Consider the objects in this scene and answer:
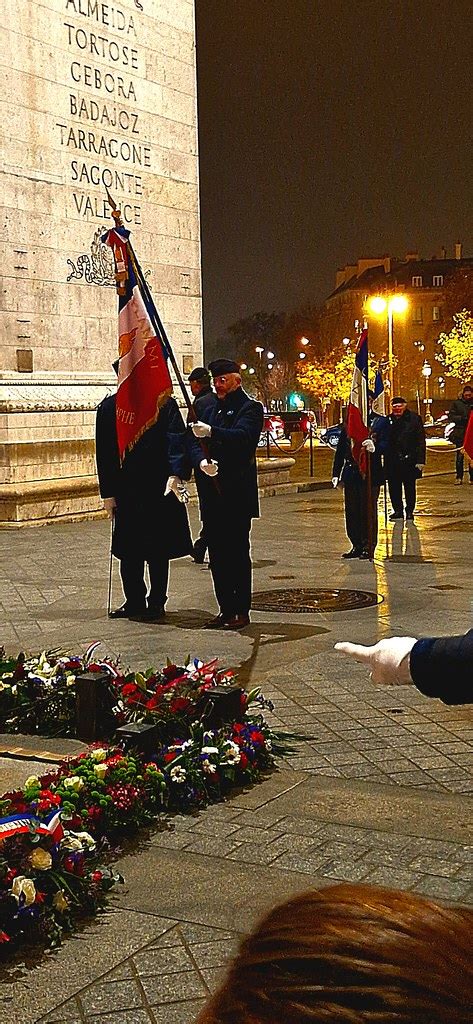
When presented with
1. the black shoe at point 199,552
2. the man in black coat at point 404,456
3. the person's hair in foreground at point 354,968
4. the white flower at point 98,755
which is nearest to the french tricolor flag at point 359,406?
the black shoe at point 199,552

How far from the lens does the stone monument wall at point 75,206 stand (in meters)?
17.6

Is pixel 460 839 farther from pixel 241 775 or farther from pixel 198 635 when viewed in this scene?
pixel 198 635

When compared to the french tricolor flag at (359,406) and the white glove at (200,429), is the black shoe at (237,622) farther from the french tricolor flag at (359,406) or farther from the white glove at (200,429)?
the french tricolor flag at (359,406)

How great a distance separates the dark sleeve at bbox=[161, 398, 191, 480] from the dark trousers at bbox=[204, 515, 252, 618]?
0.52 m

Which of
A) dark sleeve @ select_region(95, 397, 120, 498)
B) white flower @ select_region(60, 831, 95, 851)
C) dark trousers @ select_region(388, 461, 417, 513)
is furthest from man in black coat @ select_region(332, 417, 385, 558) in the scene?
white flower @ select_region(60, 831, 95, 851)

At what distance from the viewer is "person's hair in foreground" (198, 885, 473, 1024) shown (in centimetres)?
94

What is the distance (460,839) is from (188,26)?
18688 mm

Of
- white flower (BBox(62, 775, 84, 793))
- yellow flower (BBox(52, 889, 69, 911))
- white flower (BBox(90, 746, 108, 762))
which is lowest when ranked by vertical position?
yellow flower (BBox(52, 889, 69, 911))

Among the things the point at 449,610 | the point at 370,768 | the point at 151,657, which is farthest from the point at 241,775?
the point at 449,610

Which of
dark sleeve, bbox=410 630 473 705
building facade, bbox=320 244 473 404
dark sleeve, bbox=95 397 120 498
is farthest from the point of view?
building facade, bbox=320 244 473 404

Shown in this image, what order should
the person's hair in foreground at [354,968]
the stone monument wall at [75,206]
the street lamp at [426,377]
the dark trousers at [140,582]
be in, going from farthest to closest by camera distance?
1. the street lamp at [426,377]
2. the stone monument wall at [75,206]
3. the dark trousers at [140,582]
4. the person's hair in foreground at [354,968]

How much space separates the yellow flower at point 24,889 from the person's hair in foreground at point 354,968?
10.5ft

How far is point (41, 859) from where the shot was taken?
4266 millimetres

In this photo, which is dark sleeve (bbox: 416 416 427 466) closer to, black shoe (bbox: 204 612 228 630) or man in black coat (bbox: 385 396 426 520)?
man in black coat (bbox: 385 396 426 520)
